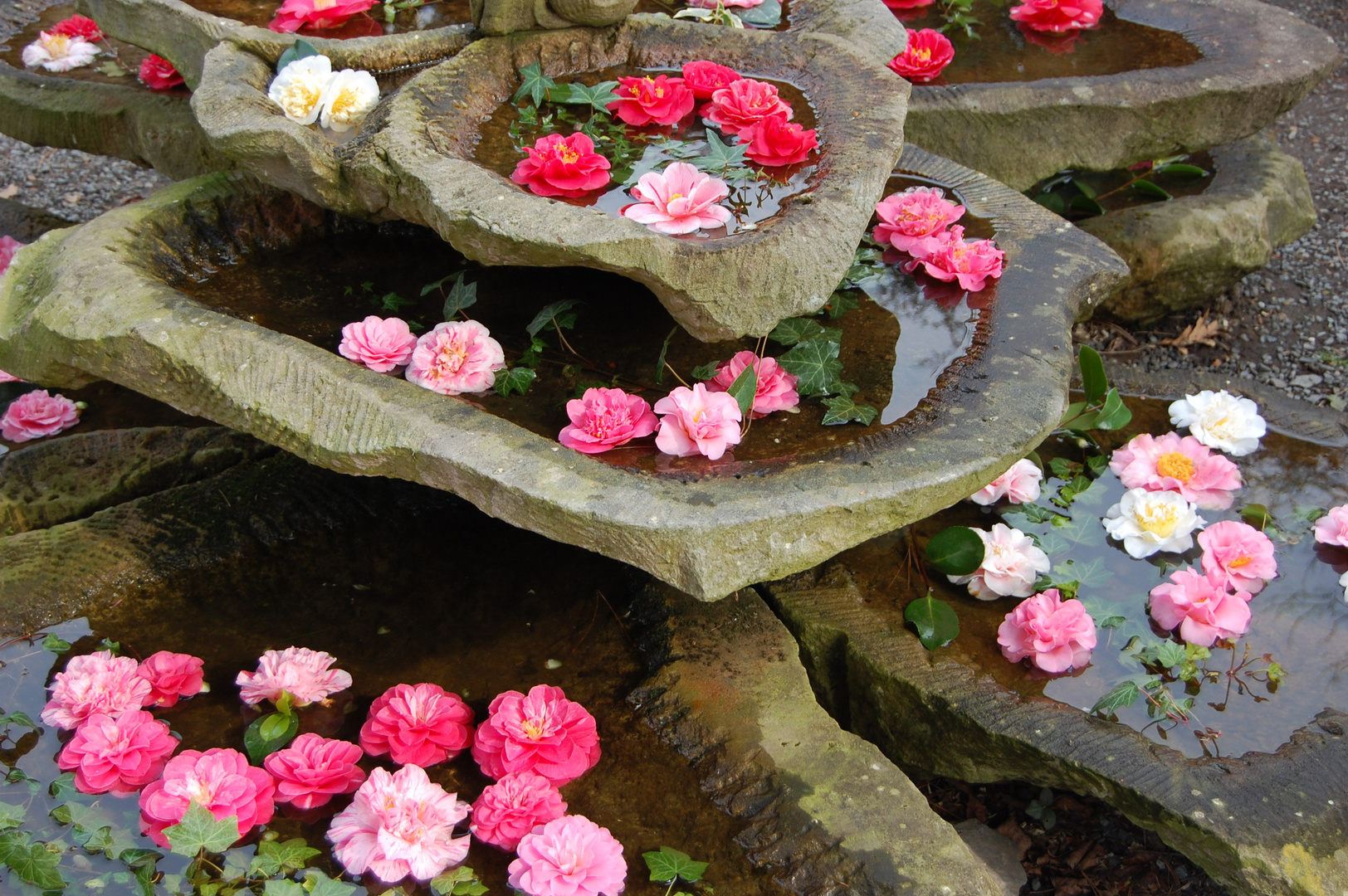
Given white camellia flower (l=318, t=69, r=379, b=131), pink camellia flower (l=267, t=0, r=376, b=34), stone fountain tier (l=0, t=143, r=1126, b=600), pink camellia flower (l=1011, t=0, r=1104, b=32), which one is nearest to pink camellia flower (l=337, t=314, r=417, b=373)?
stone fountain tier (l=0, t=143, r=1126, b=600)

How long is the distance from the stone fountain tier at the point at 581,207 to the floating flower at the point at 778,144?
62 mm

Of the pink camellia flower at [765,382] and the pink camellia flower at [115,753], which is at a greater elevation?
the pink camellia flower at [765,382]

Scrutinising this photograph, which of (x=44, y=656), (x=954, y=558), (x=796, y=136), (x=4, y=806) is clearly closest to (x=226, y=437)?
(x=44, y=656)

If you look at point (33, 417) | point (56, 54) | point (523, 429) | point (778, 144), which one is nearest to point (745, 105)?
point (778, 144)

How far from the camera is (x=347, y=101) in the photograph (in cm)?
255

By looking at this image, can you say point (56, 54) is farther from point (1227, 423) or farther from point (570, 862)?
point (1227, 423)

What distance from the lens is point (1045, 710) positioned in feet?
7.50

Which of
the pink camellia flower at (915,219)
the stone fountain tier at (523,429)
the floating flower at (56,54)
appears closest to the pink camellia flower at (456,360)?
the stone fountain tier at (523,429)

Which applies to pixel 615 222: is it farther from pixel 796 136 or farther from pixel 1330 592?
pixel 1330 592

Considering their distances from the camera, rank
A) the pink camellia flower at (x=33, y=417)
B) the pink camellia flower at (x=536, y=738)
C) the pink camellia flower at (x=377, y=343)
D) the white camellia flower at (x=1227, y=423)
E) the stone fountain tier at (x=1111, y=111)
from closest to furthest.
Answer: the pink camellia flower at (x=536, y=738)
the pink camellia flower at (x=377, y=343)
the white camellia flower at (x=1227, y=423)
the pink camellia flower at (x=33, y=417)
the stone fountain tier at (x=1111, y=111)

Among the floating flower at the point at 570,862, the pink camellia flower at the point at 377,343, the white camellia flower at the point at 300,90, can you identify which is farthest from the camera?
the white camellia flower at the point at 300,90

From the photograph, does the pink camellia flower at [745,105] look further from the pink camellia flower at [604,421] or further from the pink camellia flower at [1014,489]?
the pink camellia flower at [1014,489]

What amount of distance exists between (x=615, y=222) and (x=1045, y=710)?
1379mm

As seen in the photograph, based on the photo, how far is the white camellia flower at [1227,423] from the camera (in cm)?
296
